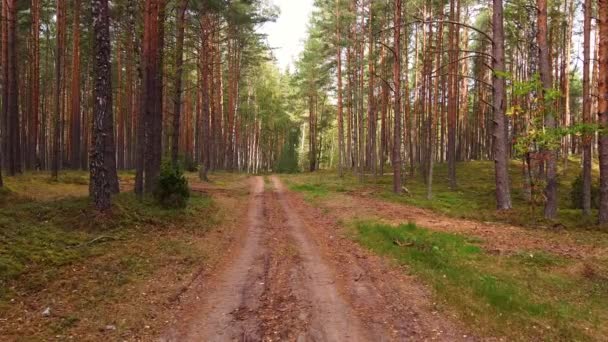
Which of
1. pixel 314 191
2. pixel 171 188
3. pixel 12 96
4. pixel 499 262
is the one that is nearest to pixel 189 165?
pixel 314 191

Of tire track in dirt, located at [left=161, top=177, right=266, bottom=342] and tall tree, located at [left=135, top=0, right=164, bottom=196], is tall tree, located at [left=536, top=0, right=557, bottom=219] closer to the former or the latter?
tire track in dirt, located at [left=161, top=177, right=266, bottom=342]

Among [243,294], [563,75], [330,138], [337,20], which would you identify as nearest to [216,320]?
[243,294]

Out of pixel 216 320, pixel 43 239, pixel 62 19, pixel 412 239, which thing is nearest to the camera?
pixel 216 320

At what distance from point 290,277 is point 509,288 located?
12.6 feet

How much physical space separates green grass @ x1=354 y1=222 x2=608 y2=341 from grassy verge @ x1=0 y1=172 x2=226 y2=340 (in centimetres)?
456

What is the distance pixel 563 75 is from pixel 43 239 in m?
35.4

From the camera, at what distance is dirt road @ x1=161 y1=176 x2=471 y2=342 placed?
5453 mm

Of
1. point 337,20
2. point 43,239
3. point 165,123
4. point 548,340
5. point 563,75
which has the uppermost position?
point 337,20

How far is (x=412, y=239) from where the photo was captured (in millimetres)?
10227

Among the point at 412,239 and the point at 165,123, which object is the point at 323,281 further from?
the point at 165,123

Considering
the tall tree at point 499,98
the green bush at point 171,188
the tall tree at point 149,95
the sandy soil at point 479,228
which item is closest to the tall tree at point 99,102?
the green bush at point 171,188

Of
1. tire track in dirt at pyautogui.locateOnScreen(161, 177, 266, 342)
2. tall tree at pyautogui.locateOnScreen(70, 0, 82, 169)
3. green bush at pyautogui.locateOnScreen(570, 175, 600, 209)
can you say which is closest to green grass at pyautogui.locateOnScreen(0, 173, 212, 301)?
tire track in dirt at pyautogui.locateOnScreen(161, 177, 266, 342)

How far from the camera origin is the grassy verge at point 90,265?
5461mm

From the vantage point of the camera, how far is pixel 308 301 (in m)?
6.55
